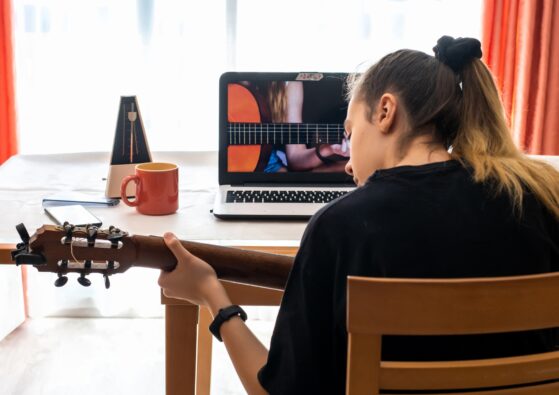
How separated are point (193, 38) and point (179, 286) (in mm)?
1587

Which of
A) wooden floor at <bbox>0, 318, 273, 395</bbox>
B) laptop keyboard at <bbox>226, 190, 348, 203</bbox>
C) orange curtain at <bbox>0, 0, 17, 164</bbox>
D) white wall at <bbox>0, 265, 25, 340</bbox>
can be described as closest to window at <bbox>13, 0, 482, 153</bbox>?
orange curtain at <bbox>0, 0, 17, 164</bbox>

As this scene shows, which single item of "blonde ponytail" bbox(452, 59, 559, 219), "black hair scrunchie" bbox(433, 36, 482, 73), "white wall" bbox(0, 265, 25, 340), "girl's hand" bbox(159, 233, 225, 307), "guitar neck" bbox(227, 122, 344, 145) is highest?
"black hair scrunchie" bbox(433, 36, 482, 73)

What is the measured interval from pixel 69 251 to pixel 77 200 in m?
0.54

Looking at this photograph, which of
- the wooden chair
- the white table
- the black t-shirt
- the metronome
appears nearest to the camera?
the wooden chair

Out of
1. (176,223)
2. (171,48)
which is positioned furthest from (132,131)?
(171,48)

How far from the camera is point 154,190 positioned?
1.50 m

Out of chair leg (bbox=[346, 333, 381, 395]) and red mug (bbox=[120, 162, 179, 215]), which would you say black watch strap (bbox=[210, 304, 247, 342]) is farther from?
red mug (bbox=[120, 162, 179, 215])

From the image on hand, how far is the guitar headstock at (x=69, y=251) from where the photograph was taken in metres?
1.03

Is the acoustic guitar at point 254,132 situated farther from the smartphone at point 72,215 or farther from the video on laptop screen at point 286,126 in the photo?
the smartphone at point 72,215

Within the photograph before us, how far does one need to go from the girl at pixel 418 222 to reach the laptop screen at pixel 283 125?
69cm

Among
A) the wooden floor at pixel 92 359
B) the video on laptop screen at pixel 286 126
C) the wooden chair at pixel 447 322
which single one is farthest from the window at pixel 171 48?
the wooden chair at pixel 447 322

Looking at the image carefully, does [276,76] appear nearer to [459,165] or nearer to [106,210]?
[106,210]

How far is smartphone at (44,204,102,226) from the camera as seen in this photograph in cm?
141

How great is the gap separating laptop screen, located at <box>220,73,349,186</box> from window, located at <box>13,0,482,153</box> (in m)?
Answer: 0.88
